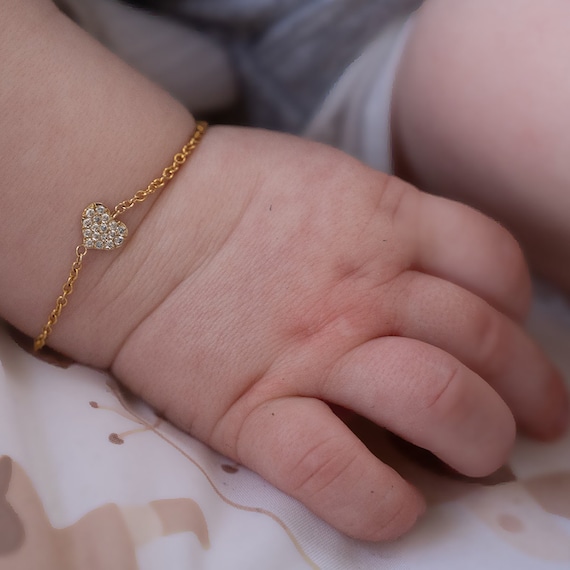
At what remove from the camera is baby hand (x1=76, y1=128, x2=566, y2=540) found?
45 centimetres

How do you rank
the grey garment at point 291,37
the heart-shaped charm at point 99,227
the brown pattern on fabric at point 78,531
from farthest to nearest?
the grey garment at point 291,37, the heart-shaped charm at point 99,227, the brown pattern on fabric at point 78,531

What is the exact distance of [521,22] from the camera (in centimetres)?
50

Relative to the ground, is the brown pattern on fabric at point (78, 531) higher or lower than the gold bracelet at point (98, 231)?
lower

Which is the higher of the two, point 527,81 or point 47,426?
point 527,81

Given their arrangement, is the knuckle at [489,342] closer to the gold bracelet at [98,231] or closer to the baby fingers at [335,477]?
the baby fingers at [335,477]

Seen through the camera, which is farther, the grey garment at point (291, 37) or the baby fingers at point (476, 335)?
the grey garment at point (291, 37)

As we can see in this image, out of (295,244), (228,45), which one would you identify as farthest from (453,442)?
(228,45)

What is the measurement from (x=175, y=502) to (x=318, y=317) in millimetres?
158

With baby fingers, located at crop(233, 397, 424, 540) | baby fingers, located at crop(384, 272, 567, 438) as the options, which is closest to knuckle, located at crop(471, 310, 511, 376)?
baby fingers, located at crop(384, 272, 567, 438)

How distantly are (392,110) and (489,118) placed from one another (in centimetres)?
13

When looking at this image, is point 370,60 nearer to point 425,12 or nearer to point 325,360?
point 425,12

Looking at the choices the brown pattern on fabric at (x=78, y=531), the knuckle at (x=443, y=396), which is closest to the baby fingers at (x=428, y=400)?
the knuckle at (x=443, y=396)

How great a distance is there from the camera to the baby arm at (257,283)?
458mm

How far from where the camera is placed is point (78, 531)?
1.26ft
